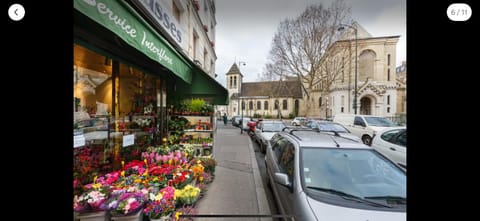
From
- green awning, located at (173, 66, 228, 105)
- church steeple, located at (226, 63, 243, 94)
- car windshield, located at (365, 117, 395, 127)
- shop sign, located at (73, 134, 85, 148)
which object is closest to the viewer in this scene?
shop sign, located at (73, 134, 85, 148)

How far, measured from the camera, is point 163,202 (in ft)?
6.06

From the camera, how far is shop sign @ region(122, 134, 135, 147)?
9.96 feet

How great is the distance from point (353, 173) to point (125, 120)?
403 cm

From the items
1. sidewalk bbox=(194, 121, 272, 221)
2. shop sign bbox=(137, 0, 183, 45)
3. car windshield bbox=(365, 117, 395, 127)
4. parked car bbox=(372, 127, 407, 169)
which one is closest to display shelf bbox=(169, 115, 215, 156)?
sidewalk bbox=(194, 121, 272, 221)

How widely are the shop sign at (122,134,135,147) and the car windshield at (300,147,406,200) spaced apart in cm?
311

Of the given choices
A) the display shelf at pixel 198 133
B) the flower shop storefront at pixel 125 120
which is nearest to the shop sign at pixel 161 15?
the flower shop storefront at pixel 125 120

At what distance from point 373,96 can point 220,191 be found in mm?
33395

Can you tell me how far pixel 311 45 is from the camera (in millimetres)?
17484

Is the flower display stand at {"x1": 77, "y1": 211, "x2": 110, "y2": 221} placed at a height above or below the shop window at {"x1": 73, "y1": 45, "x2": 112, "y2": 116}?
below

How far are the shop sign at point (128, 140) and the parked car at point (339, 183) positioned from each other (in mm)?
2822

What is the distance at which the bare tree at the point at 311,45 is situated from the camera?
1612cm

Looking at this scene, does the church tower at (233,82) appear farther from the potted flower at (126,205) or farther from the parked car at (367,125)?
the potted flower at (126,205)

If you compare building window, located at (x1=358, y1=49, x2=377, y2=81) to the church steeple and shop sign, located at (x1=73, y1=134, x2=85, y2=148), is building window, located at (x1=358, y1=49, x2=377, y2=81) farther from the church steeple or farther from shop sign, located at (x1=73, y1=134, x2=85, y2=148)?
shop sign, located at (x1=73, y1=134, x2=85, y2=148)
